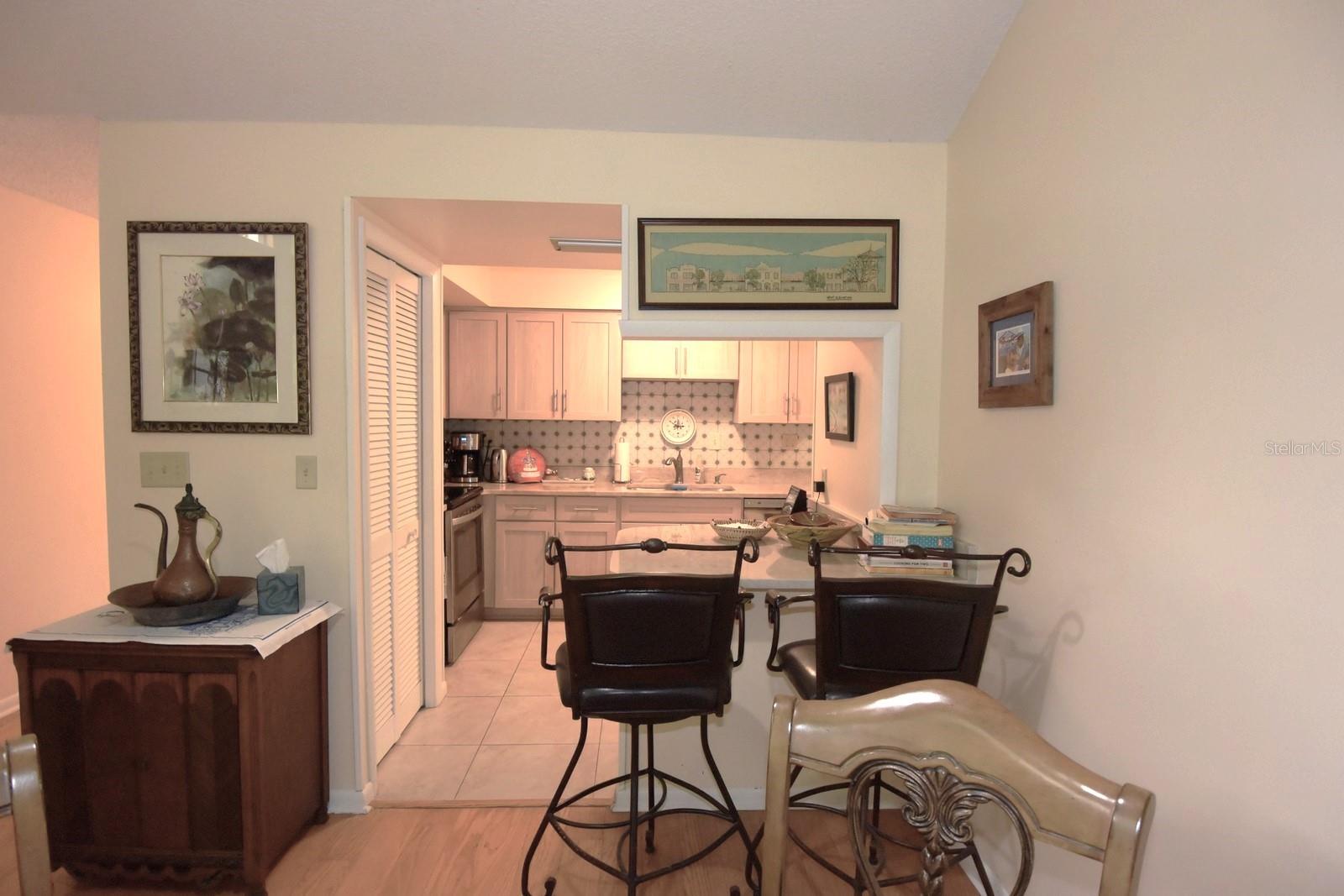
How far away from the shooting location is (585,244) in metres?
2.77

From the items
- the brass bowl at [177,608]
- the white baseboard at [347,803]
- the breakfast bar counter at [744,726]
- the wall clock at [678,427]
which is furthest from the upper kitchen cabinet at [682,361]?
the white baseboard at [347,803]

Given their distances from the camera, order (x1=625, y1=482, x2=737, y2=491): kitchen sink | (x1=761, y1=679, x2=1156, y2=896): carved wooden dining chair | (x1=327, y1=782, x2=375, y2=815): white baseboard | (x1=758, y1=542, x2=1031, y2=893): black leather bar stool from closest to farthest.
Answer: (x1=761, y1=679, x2=1156, y2=896): carved wooden dining chair < (x1=758, y1=542, x2=1031, y2=893): black leather bar stool < (x1=327, y1=782, x2=375, y2=815): white baseboard < (x1=625, y1=482, x2=737, y2=491): kitchen sink

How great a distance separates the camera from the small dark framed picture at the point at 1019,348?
175cm

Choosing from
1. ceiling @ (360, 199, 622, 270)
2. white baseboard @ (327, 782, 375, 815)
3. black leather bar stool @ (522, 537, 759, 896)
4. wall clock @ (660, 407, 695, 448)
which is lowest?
white baseboard @ (327, 782, 375, 815)

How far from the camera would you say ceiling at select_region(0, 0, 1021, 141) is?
1912 millimetres

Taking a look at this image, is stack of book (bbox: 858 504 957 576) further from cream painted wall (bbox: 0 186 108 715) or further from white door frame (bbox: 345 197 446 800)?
cream painted wall (bbox: 0 186 108 715)

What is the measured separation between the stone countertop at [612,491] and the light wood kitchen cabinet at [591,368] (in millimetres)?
525

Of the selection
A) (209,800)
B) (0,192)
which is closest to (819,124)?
(209,800)

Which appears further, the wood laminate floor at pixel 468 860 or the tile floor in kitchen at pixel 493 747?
the tile floor in kitchen at pixel 493 747

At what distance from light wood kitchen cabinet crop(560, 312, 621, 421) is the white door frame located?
1687 mm

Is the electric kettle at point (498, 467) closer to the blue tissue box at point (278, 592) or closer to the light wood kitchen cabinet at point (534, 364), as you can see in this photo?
the light wood kitchen cabinet at point (534, 364)

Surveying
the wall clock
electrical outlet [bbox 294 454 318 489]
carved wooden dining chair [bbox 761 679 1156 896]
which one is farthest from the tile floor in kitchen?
the wall clock

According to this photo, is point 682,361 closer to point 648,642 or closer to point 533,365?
point 533,365

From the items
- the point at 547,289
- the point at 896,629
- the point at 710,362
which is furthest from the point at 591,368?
the point at 896,629
